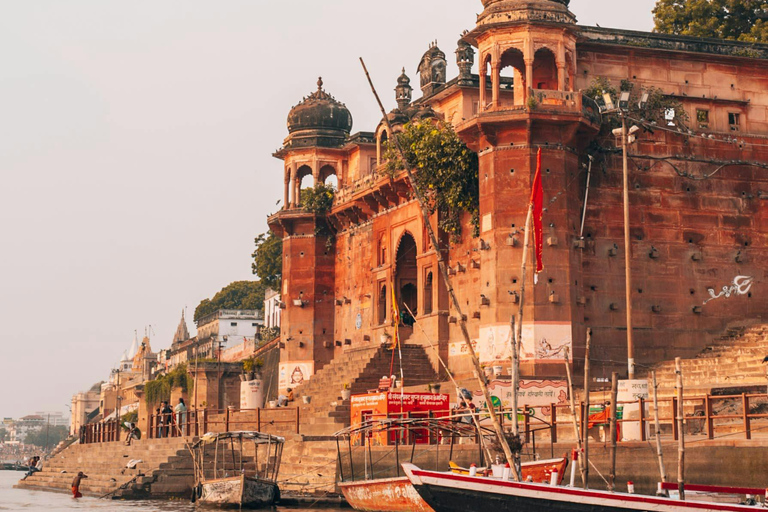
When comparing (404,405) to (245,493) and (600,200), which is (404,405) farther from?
(600,200)

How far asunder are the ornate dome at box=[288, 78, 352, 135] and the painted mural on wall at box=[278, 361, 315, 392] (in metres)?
8.62

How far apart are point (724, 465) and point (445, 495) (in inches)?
223

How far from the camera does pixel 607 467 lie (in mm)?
21906

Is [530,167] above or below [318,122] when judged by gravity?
below

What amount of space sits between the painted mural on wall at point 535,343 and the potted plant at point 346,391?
5.39m

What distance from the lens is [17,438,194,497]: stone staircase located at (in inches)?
1204

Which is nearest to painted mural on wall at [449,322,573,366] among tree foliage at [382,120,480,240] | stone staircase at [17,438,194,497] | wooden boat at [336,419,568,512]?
tree foliage at [382,120,480,240]

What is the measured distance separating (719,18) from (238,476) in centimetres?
2711

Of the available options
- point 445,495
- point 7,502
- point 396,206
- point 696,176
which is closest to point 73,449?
point 7,502

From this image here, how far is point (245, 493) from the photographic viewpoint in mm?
25328

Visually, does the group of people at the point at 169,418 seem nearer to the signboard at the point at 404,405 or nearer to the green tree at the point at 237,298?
the signboard at the point at 404,405

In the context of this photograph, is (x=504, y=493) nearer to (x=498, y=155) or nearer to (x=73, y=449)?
(x=498, y=155)

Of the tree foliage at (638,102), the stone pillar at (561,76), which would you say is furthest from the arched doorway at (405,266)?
the stone pillar at (561,76)

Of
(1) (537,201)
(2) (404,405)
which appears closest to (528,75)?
(1) (537,201)
